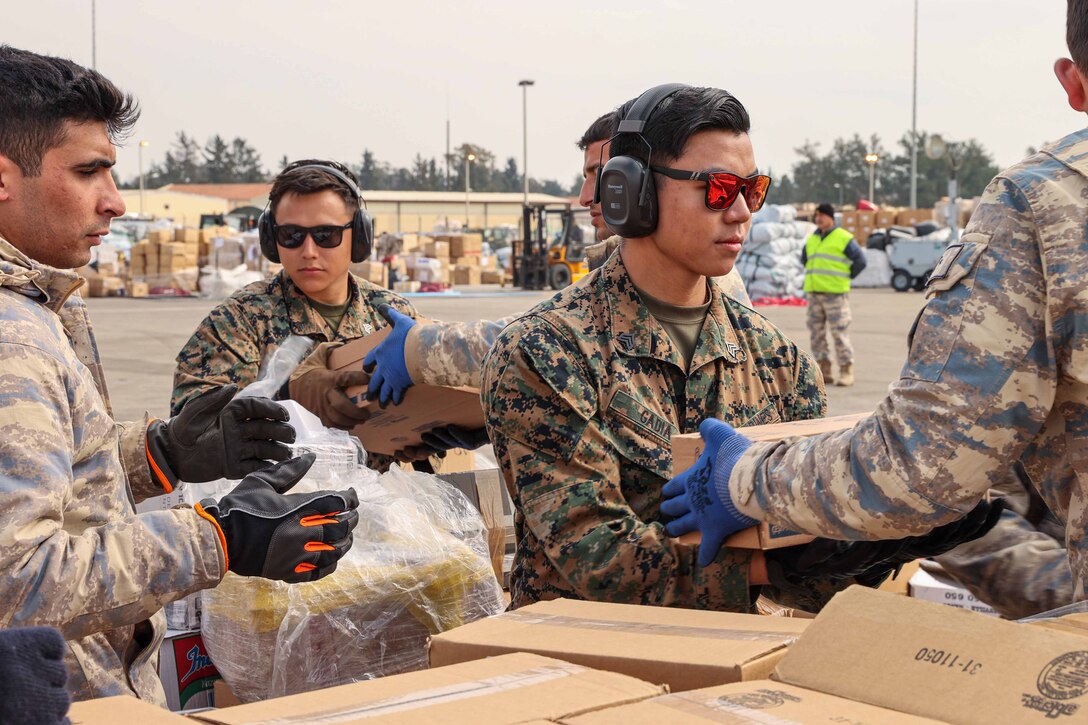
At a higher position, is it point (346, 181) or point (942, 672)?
point (346, 181)

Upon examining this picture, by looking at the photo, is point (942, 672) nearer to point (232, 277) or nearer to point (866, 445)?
point (866, 445)

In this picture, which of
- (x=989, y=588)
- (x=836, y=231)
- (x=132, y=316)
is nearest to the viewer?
(x=989, y=588)

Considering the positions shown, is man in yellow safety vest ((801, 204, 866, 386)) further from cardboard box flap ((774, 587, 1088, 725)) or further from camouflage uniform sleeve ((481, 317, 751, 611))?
cardboard box flap ((774, 587, 1088, 725))

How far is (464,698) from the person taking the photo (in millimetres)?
1394

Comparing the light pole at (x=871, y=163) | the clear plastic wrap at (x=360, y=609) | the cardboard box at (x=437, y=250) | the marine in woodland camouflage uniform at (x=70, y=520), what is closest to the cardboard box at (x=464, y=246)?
the cardboard box at (x=437, y=250)

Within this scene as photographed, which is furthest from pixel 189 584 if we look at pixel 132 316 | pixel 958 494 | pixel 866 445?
pixel 132 316

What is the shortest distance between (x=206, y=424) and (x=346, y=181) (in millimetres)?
1942

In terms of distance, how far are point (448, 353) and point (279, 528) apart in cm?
116

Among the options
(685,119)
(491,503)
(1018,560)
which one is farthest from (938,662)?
(491,503)

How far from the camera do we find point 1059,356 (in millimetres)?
1633

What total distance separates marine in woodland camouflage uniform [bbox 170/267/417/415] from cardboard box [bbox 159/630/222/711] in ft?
3.73

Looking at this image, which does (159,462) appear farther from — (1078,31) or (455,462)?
(1078,31)

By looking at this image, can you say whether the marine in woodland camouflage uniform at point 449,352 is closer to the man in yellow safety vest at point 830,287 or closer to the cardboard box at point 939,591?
the cardboard box at point 939,591

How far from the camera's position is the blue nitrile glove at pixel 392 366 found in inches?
121
